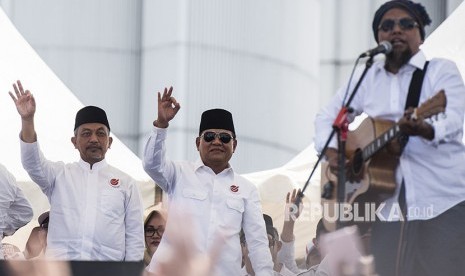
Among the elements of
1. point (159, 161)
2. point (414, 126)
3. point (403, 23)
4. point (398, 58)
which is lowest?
point (159, 161)

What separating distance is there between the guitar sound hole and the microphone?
422 mm

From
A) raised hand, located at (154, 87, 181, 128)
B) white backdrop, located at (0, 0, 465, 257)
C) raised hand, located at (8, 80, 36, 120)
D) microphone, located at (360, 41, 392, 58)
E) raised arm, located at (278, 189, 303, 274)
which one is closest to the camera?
microphone, located at (360, 41, 392, 58)

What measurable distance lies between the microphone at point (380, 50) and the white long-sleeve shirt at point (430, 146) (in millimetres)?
109

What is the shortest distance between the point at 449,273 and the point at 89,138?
2376mm

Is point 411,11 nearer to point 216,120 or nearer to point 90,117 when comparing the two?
point 216,120

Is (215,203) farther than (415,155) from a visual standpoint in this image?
Yes

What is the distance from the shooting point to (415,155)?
504 centimetres

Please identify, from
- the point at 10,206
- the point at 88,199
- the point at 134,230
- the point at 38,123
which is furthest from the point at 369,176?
the point at 38,123

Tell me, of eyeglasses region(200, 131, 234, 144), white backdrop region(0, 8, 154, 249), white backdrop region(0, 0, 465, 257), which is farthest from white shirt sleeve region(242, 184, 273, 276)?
white backdrop region(0, 8, 154, 249)

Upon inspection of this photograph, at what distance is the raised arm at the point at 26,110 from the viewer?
6203 mm

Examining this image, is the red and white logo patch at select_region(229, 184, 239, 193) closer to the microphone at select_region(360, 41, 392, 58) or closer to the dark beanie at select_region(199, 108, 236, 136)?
the dark beanie at select_region(199, 108, 236, 136)

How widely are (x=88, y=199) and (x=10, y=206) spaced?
1.97 ft

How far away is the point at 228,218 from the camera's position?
607 cm

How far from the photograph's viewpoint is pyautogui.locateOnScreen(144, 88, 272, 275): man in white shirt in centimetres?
599
